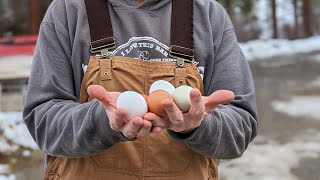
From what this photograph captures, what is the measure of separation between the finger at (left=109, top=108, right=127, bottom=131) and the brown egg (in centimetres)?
7

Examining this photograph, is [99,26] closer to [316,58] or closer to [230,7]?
[316,58]

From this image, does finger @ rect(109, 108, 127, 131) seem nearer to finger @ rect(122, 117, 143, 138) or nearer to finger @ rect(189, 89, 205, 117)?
finger @ rect(122, 117, 143, 138)

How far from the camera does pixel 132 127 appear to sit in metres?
1.26

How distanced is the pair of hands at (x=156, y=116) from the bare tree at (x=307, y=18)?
17.7 m

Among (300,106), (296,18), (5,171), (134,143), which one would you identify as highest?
(134,143)

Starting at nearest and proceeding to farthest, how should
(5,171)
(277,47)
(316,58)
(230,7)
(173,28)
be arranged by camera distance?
(173,28) → (5,171) → (316,58) → (277,47) → (230,7)

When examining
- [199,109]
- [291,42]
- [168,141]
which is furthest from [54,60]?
[291,42]

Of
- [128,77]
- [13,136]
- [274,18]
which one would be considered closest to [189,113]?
[128,77]

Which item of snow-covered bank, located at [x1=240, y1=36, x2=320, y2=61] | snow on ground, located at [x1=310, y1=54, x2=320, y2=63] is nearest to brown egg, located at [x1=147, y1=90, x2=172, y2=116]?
snow on ground, located at [x1=310, y1=54, x2=320, y2=63]

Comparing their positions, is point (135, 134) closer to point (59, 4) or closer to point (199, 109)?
point (199, 109)

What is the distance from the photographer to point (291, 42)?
18.3 meters

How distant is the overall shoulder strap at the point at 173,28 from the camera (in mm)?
1640

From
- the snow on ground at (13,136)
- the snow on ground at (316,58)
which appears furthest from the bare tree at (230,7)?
the snow on ground at (13,136)

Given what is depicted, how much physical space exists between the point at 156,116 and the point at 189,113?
0.28 feet
